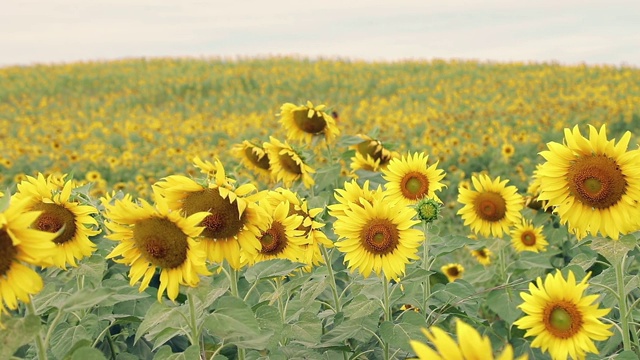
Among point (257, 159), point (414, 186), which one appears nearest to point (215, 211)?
point (414, 186)

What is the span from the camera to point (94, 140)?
12.6 metres

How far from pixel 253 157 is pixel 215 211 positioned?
7.24 ft

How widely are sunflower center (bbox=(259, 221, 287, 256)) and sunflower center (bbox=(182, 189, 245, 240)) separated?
426 mm

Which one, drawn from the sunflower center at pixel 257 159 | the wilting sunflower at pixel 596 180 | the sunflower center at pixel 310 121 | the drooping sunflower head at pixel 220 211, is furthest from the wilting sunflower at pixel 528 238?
the drooping sunflower head at pixel 220 211

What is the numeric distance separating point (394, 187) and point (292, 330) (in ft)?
3.61

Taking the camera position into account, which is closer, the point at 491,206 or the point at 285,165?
the point at 491,206

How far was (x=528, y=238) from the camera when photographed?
4113 mm

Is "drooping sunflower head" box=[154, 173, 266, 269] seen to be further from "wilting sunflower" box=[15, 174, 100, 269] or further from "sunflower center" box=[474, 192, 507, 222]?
"sunflower center" box=[474, 192, 507, 222]

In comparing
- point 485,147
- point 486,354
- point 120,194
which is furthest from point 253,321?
point 485,147

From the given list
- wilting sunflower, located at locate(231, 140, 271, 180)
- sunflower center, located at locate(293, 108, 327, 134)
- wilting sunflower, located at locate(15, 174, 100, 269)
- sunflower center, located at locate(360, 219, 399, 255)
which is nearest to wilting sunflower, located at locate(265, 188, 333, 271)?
sunflower center, located at locate(360, 219, 399, 255)

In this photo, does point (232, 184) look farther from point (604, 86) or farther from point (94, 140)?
point (604, 86)

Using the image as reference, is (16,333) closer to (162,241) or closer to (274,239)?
(162,241)

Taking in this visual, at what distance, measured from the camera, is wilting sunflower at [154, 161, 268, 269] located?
6.11 ft

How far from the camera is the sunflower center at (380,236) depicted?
7.59ft
